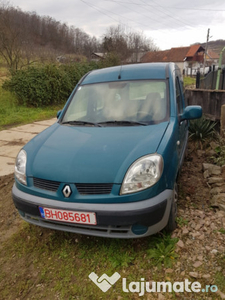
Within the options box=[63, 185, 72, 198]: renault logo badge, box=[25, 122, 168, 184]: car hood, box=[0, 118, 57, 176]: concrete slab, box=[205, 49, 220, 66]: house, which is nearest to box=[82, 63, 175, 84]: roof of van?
box=[25, 122, 168, 184]: car hood

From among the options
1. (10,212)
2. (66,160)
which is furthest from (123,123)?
(10,212)

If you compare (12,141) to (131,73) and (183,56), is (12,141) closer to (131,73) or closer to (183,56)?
(131,73)

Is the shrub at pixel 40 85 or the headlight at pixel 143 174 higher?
the shrub at pixel 40 85

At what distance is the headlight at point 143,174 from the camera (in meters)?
1.94

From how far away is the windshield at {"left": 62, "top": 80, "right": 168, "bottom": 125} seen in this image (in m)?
2.80

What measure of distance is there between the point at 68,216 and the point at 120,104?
160 cm

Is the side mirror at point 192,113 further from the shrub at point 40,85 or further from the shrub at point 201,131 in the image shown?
the shrub at point 40,85

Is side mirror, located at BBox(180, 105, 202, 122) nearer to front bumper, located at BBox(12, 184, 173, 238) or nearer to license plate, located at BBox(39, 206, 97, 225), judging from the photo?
front bumper, located at BBox(12, 184, 173, 238)

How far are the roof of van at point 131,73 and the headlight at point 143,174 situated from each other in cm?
157

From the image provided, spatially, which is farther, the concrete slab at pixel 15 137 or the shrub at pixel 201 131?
the concrete slab at pixel 15 137

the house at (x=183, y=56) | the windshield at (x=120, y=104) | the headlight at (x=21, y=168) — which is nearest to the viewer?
the headlight at (x=21, y=168)

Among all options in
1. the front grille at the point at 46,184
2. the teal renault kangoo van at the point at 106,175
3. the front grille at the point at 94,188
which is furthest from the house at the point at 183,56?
the front grille at the point at 94,188

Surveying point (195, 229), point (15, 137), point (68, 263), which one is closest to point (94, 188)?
point (68, 263)

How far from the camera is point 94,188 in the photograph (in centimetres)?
197
